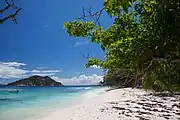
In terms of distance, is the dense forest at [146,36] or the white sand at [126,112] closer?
the dense forest at [146,36]

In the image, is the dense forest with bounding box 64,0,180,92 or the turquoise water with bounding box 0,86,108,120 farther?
the turquoise water with bounding box 0,86,108,120

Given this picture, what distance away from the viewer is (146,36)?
3443 mm

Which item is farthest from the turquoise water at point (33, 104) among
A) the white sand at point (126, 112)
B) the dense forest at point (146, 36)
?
the dense forest at point (146, 36)

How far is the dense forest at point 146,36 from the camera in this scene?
3.19 metres

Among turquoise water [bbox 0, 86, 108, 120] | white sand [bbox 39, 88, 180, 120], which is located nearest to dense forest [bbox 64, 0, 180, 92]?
white sand [bbox 39, 88, 180, 120]

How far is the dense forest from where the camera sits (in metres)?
3.19

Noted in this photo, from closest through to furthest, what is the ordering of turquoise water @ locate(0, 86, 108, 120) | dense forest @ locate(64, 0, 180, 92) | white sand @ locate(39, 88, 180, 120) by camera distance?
dense forest @ locate(64, 0, 180, 92) → white sand @ locate(39, 88, 180, 120) → turquoise water @ locate(0, 86, 108, 120)

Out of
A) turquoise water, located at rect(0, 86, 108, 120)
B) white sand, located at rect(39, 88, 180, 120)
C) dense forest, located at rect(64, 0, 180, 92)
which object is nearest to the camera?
dense forest, located at rect(64, 0, 180, 92)

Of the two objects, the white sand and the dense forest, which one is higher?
the dense forest

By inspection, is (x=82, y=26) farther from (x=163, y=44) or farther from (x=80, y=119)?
(x=80, y=119)

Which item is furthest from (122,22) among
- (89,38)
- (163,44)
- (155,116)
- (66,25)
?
(155,116)

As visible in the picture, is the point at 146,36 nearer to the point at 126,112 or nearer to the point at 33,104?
the point at 126,112

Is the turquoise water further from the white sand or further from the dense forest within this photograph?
the dense forest

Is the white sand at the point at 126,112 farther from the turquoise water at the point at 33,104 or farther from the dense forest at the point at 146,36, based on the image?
the dense forest at the point at 146,36
